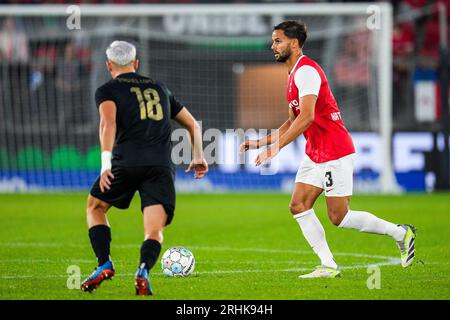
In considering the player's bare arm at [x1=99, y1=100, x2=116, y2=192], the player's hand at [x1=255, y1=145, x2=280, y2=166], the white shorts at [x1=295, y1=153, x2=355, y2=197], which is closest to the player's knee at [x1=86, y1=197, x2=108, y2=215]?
the player's bare arm at [x1=99, y1=100, x2=116, y2=192]

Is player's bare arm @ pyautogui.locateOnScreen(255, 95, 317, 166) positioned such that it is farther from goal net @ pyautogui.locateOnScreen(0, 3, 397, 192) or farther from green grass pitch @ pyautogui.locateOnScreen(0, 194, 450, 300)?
goal net @ pyautogui.locateOnScreen(0, 3, 397, 192)

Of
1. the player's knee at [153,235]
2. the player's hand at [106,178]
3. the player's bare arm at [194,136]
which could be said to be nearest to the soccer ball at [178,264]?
the player's bare arm at [194,136]

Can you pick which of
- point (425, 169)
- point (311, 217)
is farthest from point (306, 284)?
point (425, 169)

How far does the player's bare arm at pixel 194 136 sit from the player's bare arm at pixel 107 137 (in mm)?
775

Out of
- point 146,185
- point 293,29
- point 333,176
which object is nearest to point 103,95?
point 146,185

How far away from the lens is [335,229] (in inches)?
579

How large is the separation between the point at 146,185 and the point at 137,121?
1.68ft

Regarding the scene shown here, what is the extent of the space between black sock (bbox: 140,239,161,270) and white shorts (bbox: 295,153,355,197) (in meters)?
1.99

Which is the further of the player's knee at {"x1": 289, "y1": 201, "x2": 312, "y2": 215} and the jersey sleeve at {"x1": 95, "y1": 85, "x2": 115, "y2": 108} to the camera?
the player's knee at {"x1": 289, "y1": 201, "x2": 312, "y2": 215}

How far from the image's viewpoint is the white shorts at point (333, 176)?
8.88m

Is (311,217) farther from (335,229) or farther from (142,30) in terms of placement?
(142,30)

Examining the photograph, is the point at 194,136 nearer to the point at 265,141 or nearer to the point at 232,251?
the point at 265,141

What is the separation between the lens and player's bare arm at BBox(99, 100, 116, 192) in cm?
755

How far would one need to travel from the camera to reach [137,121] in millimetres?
7746
